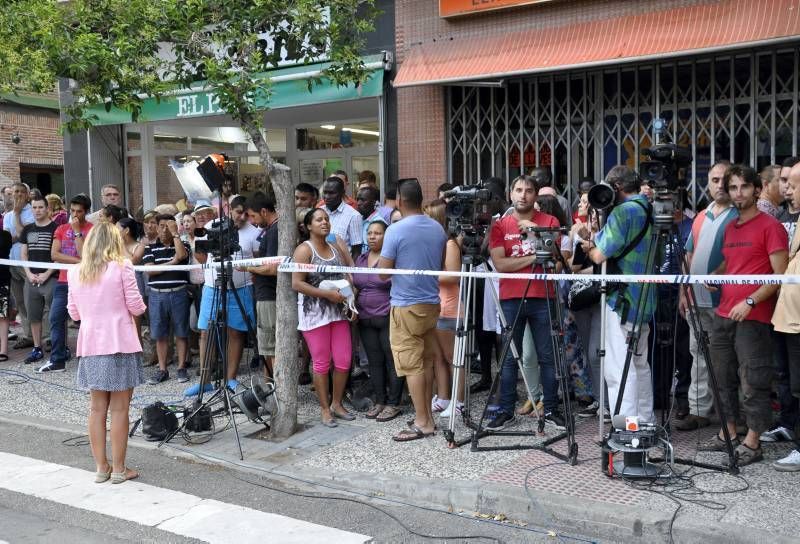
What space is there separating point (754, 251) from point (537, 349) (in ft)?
6.19

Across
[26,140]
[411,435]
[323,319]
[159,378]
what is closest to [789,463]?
[411,435]

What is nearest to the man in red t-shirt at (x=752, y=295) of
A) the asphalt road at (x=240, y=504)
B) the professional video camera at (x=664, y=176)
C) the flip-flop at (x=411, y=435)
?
the professional video camera at (x=664, y=176)

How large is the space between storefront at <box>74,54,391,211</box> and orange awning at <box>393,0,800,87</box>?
1007mm

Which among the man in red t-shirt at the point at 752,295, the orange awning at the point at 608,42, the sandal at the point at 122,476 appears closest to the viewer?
the man in red t-shirt at the point at 752,295

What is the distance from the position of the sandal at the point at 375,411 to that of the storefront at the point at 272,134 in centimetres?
479

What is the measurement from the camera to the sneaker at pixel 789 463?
18.7 ft

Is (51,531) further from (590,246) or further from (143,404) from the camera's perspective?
(590,246)

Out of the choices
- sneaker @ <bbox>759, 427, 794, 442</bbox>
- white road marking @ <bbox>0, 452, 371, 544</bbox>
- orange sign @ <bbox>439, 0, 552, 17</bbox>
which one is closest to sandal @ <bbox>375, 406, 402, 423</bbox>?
white road marking @ <bbox>0, 452, 371, 544</bbox>

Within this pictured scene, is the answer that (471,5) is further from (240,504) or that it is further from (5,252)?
(240,504)

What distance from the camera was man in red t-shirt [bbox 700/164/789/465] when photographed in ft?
19.2

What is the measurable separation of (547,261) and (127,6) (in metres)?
4.35

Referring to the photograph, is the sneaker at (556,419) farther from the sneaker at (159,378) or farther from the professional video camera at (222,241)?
the sneaker at (159,378)

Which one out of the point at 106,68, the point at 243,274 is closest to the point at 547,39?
the point at 243,274

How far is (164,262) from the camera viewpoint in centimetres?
972
